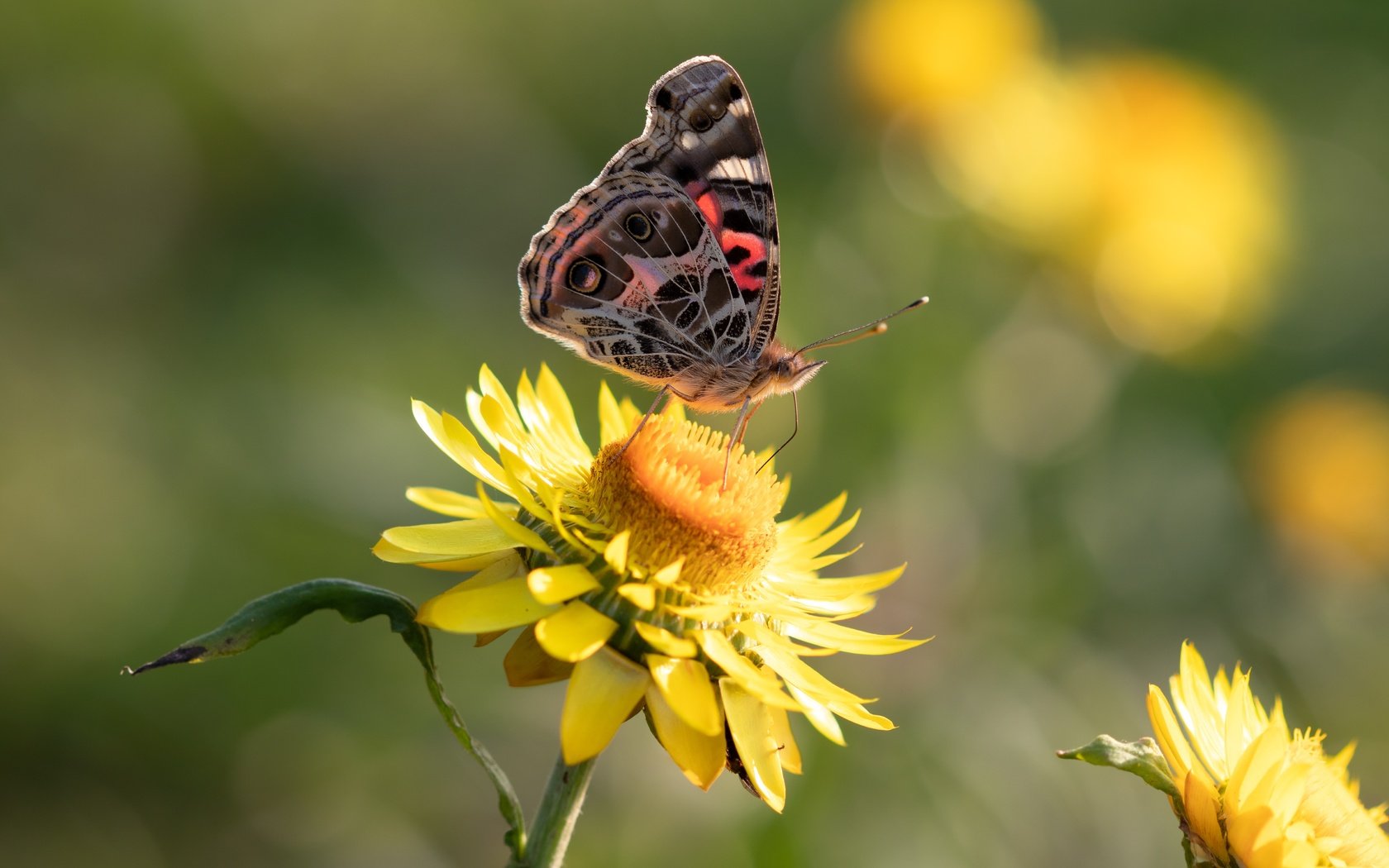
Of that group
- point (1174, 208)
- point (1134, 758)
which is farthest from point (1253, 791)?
point (1174, 208)

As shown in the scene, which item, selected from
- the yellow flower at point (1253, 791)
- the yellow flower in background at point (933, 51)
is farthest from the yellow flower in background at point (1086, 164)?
the yellow flower at point (1253, 791)

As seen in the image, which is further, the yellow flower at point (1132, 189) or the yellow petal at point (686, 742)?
the yellow flower at point (1132, 189)

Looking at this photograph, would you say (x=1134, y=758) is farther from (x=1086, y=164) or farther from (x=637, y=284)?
(x=1086, y=164)

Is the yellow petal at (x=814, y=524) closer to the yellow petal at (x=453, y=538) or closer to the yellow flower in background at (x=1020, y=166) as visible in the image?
the yellow petal at (x=453, y=538)

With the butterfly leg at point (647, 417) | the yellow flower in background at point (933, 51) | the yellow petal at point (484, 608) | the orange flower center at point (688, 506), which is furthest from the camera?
the yellow flower in background at point (933, 51)

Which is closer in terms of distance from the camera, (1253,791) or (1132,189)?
(1253,791)

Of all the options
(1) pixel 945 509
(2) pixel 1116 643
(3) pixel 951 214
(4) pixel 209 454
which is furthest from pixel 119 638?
(2) pixel 1116 643

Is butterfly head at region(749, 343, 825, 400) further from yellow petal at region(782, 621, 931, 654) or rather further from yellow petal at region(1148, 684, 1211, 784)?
yellow petal at region(1148, 684, 1211, 784)
